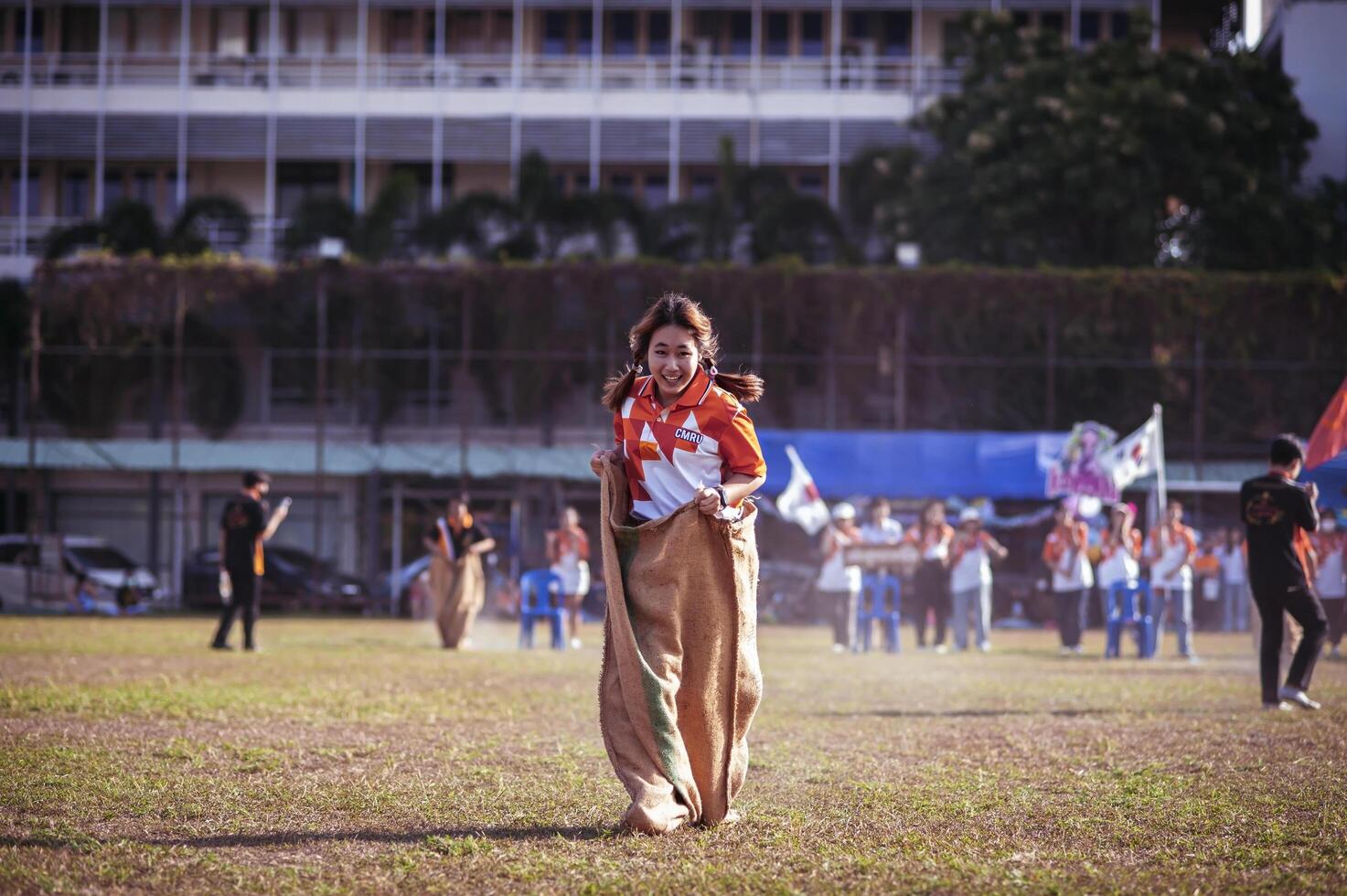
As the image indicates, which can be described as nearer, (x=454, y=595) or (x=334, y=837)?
(x=334, y=837)

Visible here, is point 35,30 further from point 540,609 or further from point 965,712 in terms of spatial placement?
point 965,712

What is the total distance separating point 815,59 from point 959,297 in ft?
35.8

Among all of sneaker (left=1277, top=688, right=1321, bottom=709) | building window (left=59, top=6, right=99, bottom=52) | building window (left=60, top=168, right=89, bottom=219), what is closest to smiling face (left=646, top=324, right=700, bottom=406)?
sneaker (left=1277, top=688, right=1321, bottom=709)

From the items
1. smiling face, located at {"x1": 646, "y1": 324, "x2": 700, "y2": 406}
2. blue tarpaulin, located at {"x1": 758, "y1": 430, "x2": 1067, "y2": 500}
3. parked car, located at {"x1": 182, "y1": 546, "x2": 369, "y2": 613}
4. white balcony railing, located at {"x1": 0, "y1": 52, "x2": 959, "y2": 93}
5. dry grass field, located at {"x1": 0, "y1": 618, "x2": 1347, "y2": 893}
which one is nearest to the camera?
dry grass field, located at {"x1": 0, "y1": 618, "x2": 1347, "y2": 893}

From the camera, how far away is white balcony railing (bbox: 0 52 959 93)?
147 feet

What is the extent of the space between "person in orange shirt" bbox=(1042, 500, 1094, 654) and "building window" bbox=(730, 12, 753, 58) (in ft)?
85.8

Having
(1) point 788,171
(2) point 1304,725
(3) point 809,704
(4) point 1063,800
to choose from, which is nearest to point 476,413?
(1) point 788,171

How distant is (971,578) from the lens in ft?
79.6

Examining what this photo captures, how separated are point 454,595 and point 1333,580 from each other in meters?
11.6

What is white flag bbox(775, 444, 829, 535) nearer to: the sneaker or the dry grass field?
the dry grass field

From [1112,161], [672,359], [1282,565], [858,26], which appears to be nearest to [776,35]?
[858,26]

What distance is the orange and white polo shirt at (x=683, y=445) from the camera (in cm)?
720

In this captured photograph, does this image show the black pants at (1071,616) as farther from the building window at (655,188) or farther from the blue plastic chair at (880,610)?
the building window at (655,188)

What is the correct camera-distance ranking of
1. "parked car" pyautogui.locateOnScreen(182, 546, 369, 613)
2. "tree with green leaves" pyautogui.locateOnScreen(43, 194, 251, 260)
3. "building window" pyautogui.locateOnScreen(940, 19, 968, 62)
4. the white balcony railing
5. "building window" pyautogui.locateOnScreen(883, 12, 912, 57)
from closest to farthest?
"parked car" pyautogui.locateOnScreen(182, 546, 369, 613), "tree with green leaves" pyautogui.locateOnScreen(43, 194, 251, 260), "building window" pyautogui.locateOnScreen(940, 19, 968, 62), the white balcony railing, "building window" pyautogui.locateOnScreen(883, 12, 912, 57)
